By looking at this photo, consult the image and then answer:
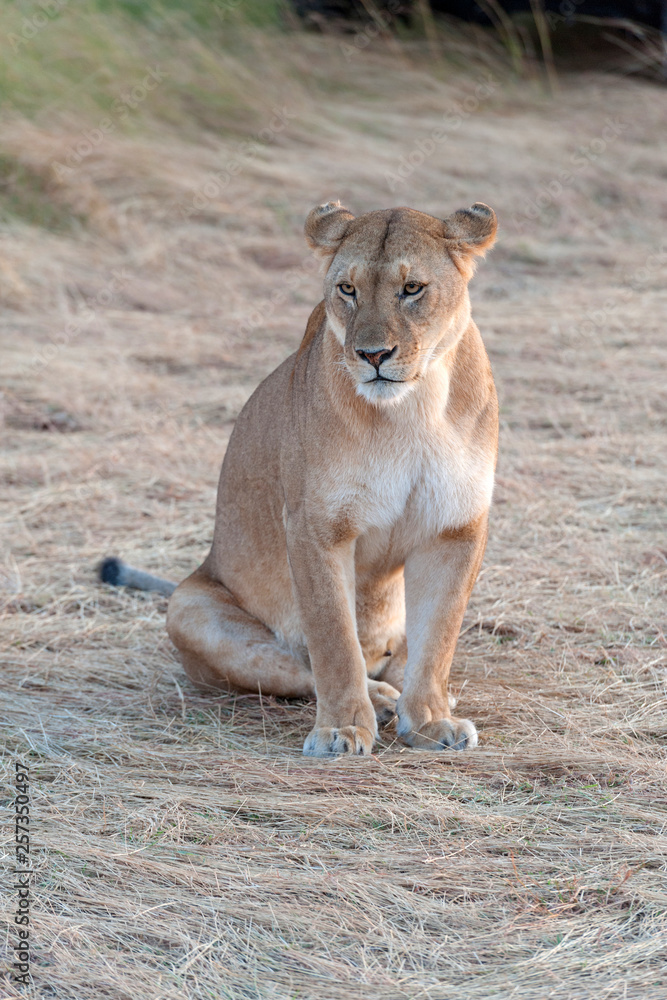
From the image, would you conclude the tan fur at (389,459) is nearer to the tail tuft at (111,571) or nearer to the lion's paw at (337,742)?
the lion's paw at (337,742)

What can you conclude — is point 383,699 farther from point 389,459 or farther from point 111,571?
point 111,571

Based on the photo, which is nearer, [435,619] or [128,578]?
[435,619]

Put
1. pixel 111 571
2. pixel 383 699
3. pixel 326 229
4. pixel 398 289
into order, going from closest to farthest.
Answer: pixel 398 289 < pixel 326 229 < pixel 383 699 < pixel 111 571

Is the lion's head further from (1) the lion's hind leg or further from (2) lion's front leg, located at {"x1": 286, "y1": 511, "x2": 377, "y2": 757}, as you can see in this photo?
(1) the lion's hind leg

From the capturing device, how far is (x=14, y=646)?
4.39m

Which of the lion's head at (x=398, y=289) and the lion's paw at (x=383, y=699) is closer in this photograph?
the lion's head at (x=398, y=289)

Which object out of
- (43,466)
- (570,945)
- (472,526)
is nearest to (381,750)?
(472,526)

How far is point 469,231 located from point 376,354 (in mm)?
534

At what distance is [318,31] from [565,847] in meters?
12.7

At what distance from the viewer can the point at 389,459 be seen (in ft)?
→ 11.3

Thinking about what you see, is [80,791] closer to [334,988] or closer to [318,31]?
[334,988]

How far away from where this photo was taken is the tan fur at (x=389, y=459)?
3387 mm

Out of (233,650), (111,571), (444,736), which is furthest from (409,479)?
(111,571)

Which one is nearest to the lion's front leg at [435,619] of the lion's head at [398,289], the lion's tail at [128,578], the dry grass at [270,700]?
the dry grass at [270,700]
